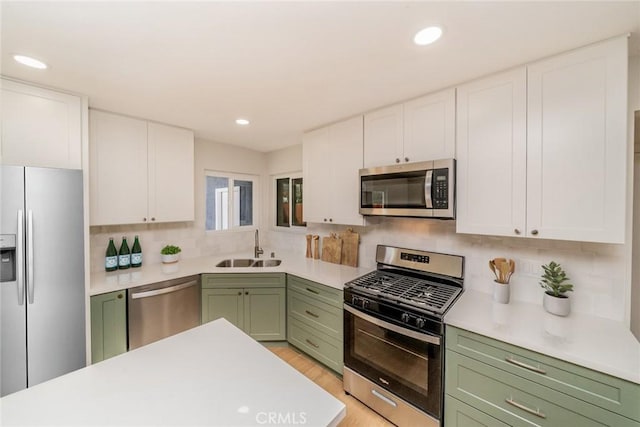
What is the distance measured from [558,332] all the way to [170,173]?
10.8ft

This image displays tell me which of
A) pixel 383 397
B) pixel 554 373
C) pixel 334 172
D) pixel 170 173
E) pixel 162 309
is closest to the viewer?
pixel 554 373

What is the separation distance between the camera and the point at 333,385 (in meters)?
2.14

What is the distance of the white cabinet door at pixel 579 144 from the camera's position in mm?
1232

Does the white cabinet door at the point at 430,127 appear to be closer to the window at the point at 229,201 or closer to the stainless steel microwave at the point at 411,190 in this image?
the stainless steel microwave at the point at 411,190

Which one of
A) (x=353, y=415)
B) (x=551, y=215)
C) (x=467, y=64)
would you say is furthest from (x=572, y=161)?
(x=353, y=415)

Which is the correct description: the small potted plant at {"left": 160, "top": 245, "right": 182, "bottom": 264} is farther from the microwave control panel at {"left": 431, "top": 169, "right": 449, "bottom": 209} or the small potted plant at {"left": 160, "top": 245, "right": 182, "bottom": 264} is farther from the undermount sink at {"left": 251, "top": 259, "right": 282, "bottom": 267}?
the microwave control panel at {"left": 431, "top": 169, "right": 449, "bottom": 209}

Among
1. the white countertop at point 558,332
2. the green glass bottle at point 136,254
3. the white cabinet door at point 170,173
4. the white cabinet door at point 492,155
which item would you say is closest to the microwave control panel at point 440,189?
the white cabinet door at point 492,155

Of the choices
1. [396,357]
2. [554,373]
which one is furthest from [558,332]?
[396,357]

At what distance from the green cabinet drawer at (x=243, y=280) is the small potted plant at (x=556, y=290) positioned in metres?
2.07

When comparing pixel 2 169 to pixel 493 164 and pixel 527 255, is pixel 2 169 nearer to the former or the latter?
pixel 493 164

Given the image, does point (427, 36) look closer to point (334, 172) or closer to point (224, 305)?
point (334, 172)

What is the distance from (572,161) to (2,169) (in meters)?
3.24

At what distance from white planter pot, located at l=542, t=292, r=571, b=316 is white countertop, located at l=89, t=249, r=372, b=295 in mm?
1327

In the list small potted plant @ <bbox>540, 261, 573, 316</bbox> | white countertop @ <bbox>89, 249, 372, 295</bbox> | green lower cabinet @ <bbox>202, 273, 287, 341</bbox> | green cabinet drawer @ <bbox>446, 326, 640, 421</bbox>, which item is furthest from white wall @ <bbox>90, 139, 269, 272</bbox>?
small potted plant @ <bbox>540, 261, 573, 316</bbox>
